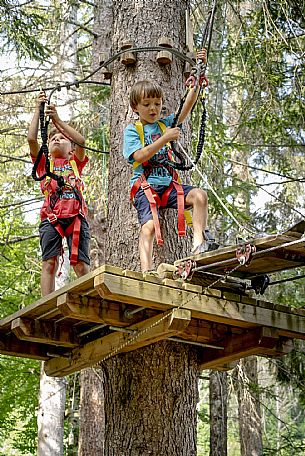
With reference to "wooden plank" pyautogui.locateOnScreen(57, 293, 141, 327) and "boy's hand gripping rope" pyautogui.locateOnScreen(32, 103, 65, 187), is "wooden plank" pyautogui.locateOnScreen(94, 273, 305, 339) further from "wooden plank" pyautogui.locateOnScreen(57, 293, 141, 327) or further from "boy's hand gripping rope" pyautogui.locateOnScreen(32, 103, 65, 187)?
"boy's hand gripping rope" pyautogui.locateOnScreen(32, 103, 65, 187)

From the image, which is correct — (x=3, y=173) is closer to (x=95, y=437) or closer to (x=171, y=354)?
(x=95, y=437)

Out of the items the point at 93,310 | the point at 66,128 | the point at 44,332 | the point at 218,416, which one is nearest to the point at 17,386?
the point at 218,416

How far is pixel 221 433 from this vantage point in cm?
1044

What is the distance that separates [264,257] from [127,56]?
189cm

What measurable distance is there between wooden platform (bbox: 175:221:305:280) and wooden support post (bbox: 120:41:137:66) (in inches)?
67.9

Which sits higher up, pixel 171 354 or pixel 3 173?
pixel 3 173

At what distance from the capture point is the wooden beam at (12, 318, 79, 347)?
409cm

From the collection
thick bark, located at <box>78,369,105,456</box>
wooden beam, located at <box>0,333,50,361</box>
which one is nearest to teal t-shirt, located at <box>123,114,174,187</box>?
wooden beam, located at <box>0,333,50,361</box>

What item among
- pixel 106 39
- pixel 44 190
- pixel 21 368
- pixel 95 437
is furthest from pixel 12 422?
pixel 44 190

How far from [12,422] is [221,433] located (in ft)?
13.4

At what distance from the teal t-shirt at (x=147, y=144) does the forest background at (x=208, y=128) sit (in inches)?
37.8

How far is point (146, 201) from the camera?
13.5ft

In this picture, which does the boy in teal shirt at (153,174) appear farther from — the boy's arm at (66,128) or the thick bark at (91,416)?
the thick bark at (91,416)

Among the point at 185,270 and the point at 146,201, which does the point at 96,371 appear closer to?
the point at 146,201
